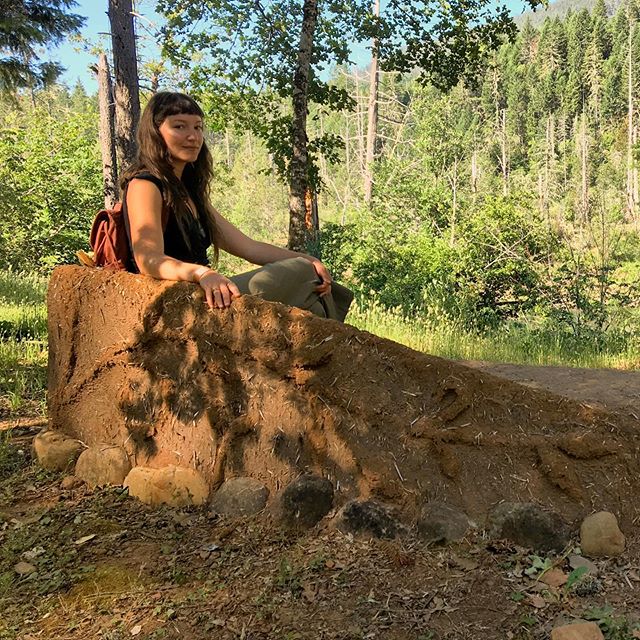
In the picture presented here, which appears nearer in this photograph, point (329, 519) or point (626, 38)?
point (329, 519)

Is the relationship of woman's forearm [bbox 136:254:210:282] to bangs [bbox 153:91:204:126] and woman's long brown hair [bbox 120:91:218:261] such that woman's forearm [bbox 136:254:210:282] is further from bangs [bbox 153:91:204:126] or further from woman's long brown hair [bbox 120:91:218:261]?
bangs [bbox 153:91:204:126]

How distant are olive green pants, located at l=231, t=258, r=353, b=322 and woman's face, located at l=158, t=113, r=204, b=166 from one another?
2.16 ft

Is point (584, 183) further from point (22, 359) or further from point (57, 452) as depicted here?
point (57, 452)

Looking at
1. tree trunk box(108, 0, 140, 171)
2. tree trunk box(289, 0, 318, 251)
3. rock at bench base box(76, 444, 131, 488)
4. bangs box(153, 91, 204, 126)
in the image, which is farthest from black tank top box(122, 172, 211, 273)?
tree trunk box(289, 0, 318, 251)

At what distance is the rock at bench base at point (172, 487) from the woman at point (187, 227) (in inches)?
32.2

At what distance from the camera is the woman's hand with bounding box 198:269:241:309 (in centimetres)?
287

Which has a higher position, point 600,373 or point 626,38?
point 626,38

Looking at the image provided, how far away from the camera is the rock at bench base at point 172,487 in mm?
2938

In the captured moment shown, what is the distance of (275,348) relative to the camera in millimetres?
2881

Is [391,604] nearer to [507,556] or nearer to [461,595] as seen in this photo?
[461,595]

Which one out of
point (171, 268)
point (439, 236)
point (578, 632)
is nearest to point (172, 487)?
Answer: point (171, 268)

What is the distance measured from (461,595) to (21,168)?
655 inches

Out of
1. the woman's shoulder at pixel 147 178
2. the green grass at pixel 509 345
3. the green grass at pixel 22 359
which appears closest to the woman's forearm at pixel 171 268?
the woman's shoulder at pixel 147 178

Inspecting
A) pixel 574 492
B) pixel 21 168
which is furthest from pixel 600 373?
pixel 21 168
